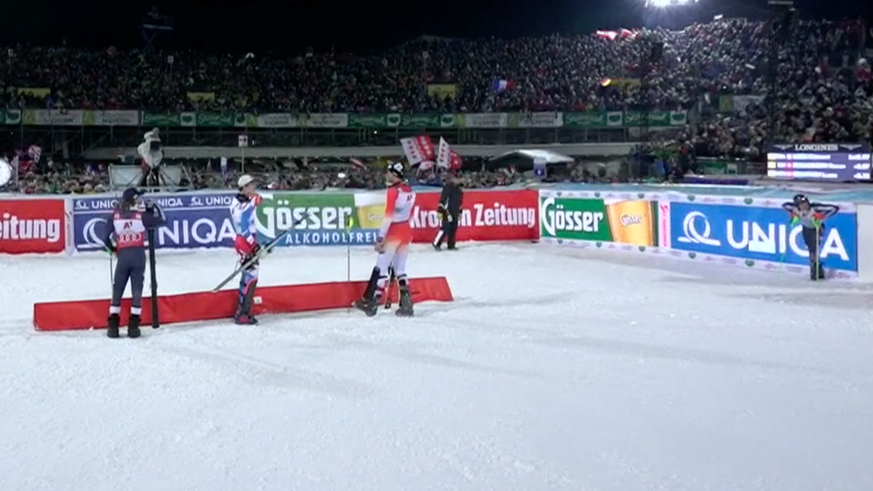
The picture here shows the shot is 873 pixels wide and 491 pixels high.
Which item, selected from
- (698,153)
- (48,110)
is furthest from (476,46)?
(48,110)

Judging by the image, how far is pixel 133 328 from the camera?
30.3 ft

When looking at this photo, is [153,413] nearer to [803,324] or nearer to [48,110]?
[803,324]

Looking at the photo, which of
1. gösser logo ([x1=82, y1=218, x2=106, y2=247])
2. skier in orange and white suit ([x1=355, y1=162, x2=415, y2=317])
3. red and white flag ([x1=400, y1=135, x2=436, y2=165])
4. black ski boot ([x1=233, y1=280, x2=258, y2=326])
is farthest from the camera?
red and white flag ([x1=400, y1=135, x2=436, y2=165])

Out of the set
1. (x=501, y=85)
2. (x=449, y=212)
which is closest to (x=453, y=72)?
(x=501, y=85)

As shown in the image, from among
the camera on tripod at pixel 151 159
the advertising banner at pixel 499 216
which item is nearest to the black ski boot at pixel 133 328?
the advertising banner at pixel 499 216

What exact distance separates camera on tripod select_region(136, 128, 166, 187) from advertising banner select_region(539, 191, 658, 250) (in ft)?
34.3

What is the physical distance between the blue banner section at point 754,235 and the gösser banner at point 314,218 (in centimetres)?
454

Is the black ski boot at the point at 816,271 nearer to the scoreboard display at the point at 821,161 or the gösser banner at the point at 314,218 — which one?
the gösser banner at the point at 314,218

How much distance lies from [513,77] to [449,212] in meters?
27.7

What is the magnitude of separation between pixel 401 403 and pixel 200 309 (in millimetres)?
4458

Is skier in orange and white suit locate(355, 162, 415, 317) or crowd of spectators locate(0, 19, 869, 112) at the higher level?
crowd of spectators locate(0, 19, 869, 112)

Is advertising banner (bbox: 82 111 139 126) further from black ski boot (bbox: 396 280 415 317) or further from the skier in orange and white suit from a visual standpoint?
black ski boot (bbox: 396 280 415 317)

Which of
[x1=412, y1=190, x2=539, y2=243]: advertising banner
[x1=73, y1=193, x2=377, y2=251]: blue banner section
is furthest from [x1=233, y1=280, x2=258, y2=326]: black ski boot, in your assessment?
[x1=412, y1=190, x2=539, y2=243]: advertising banner

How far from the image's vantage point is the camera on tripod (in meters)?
22.9
